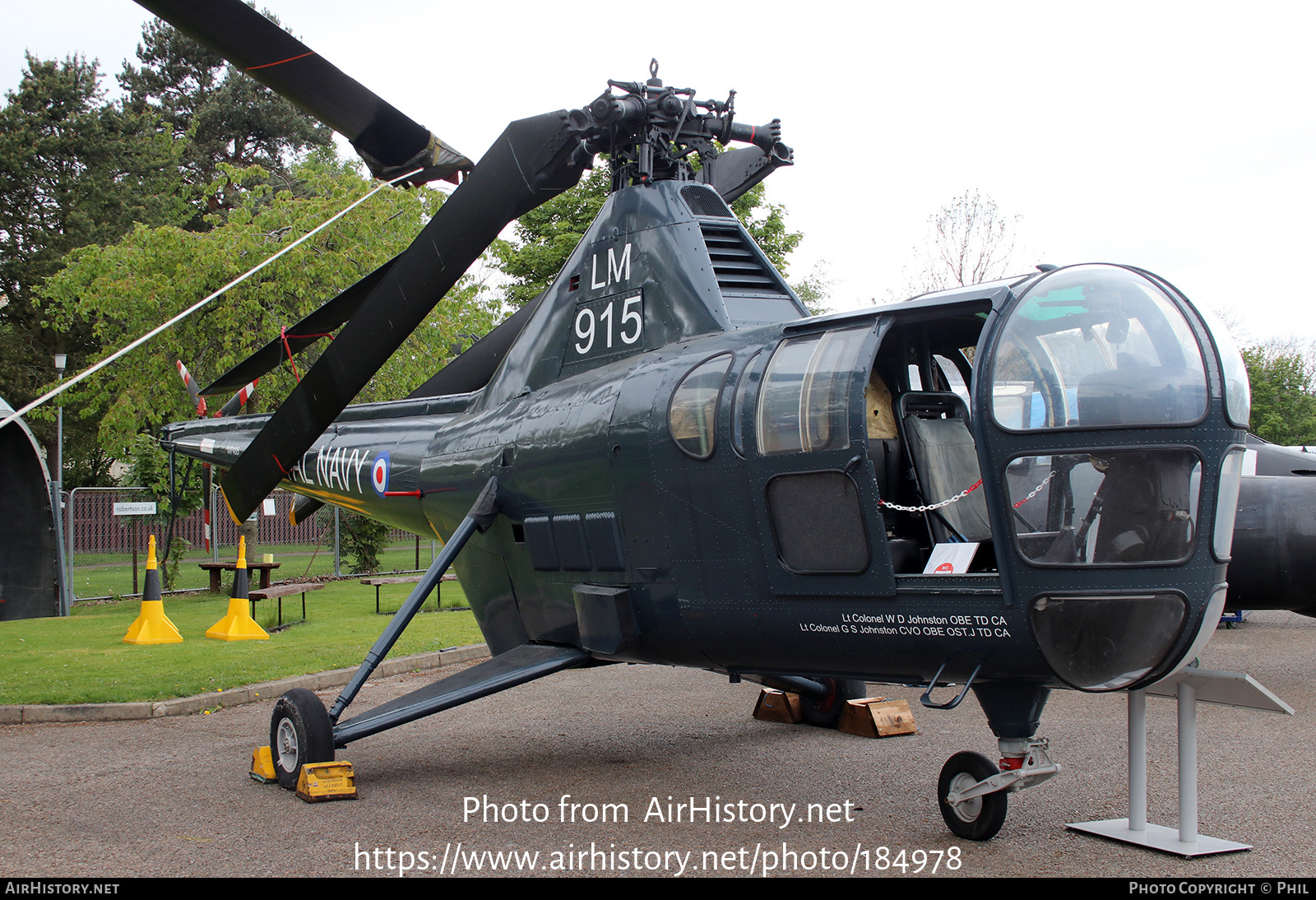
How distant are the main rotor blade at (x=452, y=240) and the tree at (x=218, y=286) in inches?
620

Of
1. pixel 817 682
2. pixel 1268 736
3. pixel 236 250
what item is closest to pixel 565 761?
pixel 817 682

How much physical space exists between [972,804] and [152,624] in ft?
36.4

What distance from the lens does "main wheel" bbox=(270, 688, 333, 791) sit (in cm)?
663

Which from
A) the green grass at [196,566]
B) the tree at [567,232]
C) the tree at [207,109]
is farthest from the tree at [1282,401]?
the tree at [207,109]

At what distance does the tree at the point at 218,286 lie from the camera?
72.5 ft

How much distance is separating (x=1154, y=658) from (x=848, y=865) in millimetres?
1843

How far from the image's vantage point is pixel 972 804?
210 inches

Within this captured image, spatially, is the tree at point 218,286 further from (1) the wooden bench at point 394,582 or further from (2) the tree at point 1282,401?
(2) the tree at point 1282,401

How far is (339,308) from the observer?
957 cm

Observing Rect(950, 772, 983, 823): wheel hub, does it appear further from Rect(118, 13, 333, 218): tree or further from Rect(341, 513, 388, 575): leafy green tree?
Rect(118, 13, 333, 218): tree

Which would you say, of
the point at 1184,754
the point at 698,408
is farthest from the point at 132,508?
the point at 1184,754

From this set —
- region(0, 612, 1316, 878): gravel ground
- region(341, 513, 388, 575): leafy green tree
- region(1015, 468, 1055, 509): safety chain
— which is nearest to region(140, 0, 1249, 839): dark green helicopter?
region(1015, 468, 1055, 509): safety chain

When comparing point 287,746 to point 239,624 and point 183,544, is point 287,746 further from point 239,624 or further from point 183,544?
point 183,544
